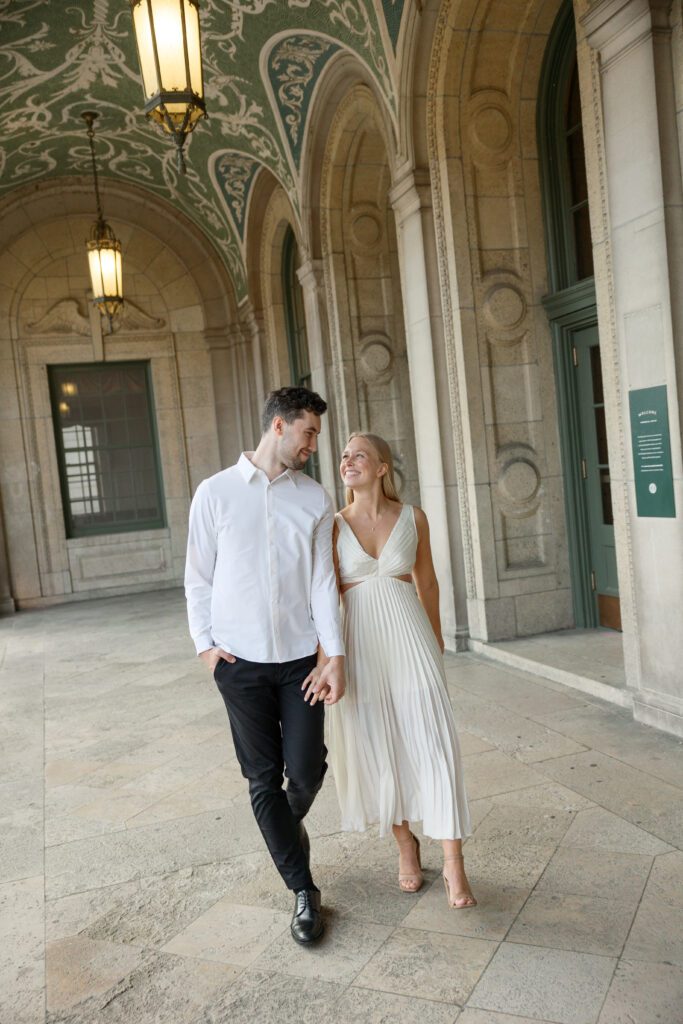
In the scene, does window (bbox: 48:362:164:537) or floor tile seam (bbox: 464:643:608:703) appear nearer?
floor tile seam (bbox: 464:643:608:703)

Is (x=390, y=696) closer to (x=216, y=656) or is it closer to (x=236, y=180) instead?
(x=216, y=656)

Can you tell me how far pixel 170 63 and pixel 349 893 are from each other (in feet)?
13.6

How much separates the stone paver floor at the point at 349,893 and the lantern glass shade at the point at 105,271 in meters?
6.44

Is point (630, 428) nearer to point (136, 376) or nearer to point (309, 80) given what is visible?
point (309, 80)

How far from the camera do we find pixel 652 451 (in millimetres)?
4695

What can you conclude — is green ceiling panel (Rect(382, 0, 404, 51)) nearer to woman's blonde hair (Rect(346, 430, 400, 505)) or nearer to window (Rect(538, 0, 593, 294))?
window (Rect(538, 0, 593, 294))

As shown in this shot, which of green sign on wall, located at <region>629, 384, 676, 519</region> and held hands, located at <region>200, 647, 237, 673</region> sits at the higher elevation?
green sign on wall, located at <region>629, 384, 676, 519</region>

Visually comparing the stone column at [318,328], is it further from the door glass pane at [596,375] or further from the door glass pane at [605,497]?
the door glass pane at [605,497]

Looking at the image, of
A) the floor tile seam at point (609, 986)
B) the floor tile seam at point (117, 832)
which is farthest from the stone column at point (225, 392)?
the floor tile seam at point (609, 986)

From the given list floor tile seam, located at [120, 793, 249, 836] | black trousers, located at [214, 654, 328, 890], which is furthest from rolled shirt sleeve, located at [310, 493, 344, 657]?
floor tile seam, located at [120, 793, 249, 836]

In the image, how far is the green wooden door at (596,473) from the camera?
682 centimetres

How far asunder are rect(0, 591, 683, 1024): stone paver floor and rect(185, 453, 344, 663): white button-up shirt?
3.42 ft

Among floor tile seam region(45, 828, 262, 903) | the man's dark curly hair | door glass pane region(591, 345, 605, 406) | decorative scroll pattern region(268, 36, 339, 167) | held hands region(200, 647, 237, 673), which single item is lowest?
floor tile seam region(45, 828, 262, 903)

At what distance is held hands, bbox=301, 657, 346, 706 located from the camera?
9.69ft
